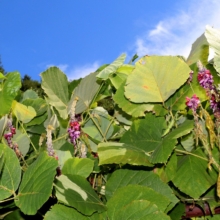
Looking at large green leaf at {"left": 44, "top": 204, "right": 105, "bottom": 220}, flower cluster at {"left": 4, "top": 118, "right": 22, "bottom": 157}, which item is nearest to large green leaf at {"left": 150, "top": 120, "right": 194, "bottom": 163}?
large green leaf at {"left": 44, "top": 204, "right": 105, "bottom": 220}

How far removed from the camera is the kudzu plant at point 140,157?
487 millimetres

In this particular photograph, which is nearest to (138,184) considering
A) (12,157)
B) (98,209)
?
(98,209)

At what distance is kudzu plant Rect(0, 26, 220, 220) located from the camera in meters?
0.49

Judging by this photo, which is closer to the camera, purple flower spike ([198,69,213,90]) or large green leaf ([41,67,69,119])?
purple flower spike ([198,69,213,90])

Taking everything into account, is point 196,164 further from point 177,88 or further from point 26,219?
point 26,219

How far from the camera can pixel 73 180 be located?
1.68 ft

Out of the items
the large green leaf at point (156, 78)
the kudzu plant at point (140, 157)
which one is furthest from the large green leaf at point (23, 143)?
the large green leaf at point (156, 78)

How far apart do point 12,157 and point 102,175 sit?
0.14 m

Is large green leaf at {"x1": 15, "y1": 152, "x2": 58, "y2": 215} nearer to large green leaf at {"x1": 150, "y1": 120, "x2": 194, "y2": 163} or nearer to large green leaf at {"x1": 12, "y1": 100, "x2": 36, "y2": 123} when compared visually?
large green leaf at {"x1": 150, "y1": 120, "x2": 194, "y2": 163}

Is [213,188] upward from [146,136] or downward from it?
downward

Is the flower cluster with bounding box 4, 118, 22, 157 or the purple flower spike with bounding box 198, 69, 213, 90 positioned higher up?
the flower cluster with bounding box 4, 118, 22, 157

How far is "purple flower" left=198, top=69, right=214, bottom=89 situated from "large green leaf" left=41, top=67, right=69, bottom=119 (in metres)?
0.26

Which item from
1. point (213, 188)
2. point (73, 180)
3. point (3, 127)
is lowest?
point (213, 188)

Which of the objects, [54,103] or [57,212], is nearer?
[57,212]
